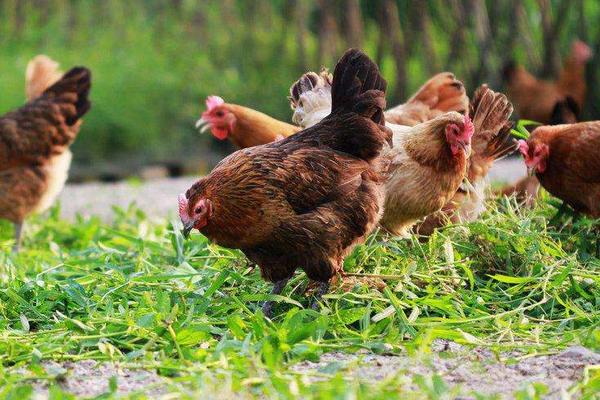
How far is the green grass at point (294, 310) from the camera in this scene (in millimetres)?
3244

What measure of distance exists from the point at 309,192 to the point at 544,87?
20.0 ft

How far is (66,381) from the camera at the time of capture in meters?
3.24

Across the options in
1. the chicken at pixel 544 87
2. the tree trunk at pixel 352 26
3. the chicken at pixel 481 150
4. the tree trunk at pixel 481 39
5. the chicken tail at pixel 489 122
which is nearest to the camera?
the chicken at pixel 481 150

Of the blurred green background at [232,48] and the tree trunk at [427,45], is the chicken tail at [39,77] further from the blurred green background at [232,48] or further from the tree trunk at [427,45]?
the tree trunk at [427,45]

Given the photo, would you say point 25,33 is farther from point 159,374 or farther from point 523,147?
point 159,374

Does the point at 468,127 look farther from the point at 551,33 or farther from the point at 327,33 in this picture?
the point at 327,33

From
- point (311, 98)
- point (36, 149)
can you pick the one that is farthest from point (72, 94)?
point (311, 98)

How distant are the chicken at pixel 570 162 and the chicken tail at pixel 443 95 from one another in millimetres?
795

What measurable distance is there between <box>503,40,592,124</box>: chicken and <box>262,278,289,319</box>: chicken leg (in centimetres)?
555

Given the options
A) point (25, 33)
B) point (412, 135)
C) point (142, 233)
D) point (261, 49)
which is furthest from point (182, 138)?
point (412, 135)

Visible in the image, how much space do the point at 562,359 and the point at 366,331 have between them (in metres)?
0.73

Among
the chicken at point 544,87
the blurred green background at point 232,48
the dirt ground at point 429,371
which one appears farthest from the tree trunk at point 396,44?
the dirt ground at point 429,371

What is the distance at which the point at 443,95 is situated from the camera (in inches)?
228

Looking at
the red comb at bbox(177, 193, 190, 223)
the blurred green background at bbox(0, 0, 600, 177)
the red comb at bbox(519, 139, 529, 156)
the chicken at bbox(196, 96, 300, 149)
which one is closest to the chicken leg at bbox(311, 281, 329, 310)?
the red comb at bbox(177, 193, 190, 223)
